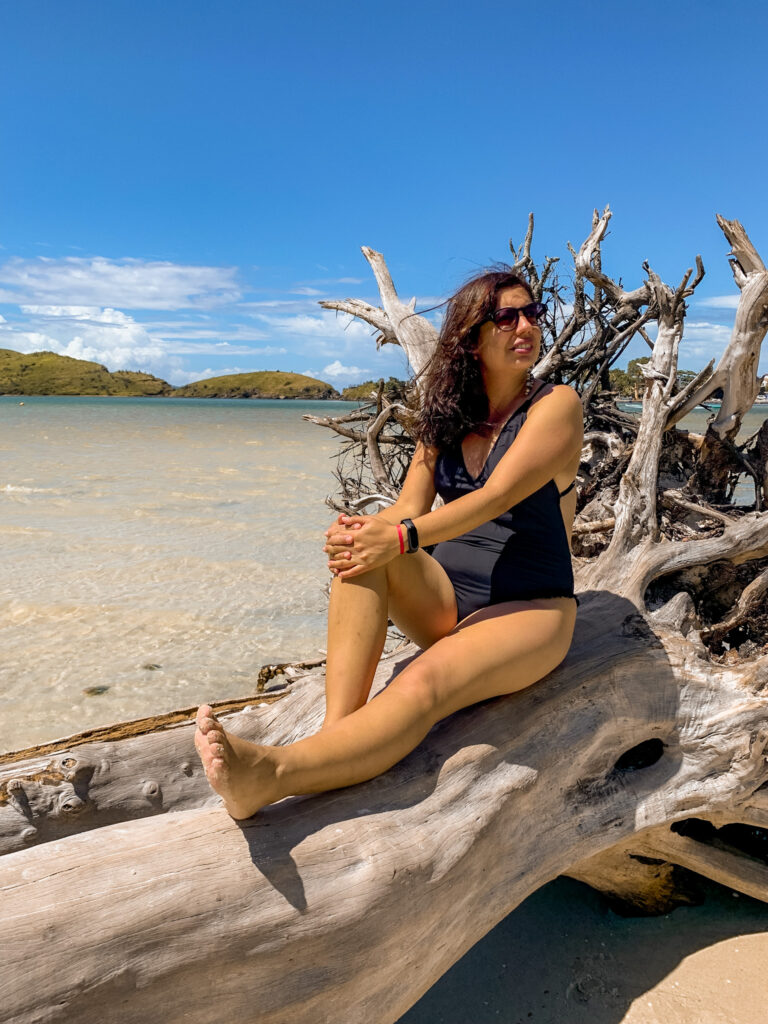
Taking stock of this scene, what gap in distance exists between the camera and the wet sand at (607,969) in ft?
9.26

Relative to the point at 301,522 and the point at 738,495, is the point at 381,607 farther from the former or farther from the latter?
the point at 738,495

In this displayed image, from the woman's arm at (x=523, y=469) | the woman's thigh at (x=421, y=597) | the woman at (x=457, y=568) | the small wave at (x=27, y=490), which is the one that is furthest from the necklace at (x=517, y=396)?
the small wave at (x=27, y=490)

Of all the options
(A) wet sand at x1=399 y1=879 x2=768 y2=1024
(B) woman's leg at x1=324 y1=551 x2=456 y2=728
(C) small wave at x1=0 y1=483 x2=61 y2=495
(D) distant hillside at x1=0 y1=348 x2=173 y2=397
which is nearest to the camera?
(B) woman's leg at x1=324 y1=551 x2=456 y2=728

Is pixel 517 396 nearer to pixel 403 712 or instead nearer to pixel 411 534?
pixel 411 534

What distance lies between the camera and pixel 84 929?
6.18 ft

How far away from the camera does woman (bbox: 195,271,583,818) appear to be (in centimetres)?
231

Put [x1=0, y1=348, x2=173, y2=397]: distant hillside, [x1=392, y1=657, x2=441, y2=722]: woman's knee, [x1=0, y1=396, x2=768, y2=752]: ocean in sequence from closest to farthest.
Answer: [x1=392, y1=657, x2=441, y2=722]: woman's knee < [x1=0, y1=396, x2=768, y2=752]: ocean < [x1=0, y1=348, x2=173, y2=397]: distant hillside

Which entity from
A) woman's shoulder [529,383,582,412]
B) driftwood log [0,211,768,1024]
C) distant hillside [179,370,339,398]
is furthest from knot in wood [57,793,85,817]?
distant hillside [179,370,339,398]

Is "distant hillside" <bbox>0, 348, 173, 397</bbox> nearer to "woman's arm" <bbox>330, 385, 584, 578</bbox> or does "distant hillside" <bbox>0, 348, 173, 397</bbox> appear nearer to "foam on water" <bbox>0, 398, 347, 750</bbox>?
"foam on water" <bbox>0, 398, 347, 750</bbox>

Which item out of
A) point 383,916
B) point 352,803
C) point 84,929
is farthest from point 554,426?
point 84,929

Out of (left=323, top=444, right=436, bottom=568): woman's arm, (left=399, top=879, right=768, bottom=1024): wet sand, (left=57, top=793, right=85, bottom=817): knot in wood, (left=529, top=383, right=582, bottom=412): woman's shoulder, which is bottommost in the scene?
(left=399, top=879, right=768, bottom=1024): wet sand

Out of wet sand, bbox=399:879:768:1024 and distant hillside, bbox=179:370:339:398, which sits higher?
distant hillside, bbox=179:370:339:398

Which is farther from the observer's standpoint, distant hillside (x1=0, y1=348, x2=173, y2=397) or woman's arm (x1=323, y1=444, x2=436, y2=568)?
distant hillside (x1=0, y1=348, x2=173, y2=397)

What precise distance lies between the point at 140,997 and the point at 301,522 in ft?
32.7
